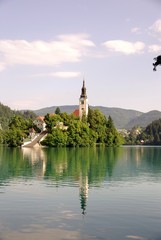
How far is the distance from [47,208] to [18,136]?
9410 cm

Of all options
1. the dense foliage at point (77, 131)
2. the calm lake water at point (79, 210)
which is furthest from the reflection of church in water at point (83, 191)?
the dense foliage at point (77, 131)

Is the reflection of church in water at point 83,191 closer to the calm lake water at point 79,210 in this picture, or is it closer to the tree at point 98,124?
the calm lake water at point 79,210

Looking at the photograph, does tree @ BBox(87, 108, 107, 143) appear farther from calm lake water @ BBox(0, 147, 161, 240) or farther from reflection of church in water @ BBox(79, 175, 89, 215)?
calm lake water @ BBox(0, 147, 161, 240)

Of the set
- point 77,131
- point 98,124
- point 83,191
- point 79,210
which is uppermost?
point 98,124

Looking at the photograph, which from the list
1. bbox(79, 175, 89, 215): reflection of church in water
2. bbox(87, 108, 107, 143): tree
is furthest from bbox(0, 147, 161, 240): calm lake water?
bbox(87, 108, 107, 143): tree

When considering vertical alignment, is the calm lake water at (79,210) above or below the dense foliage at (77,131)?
below

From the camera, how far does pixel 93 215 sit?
16.8m

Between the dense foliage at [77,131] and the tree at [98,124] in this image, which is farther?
the tree at [98,124]

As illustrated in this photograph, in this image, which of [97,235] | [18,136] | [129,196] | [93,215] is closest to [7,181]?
[129,196]

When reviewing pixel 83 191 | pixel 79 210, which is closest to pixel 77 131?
pixel 83 191

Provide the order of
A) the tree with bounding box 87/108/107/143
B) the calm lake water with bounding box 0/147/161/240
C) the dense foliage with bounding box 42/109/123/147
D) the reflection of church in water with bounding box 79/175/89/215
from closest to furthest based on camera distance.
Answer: the calm lake water with bounding box 0/147/161/240 < the reflection of church in water with bounding box 79/175/89/215 < the dense foliage with bounding box 42/109/123/147 < the tree with bounding box 87/108/107/143

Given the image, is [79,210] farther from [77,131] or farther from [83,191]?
[77,131]

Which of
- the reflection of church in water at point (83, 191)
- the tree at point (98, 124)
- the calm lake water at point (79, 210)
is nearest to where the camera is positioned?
the calm lake water at point (79, 210)

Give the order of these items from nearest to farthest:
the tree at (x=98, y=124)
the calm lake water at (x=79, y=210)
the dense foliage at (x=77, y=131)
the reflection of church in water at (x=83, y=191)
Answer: the calm lake water at (x=79, y=210), the reflection of church in water at (x=83, y=191), the dense foliage at (x=77, y=131), the tree at (x=98, y=124)
